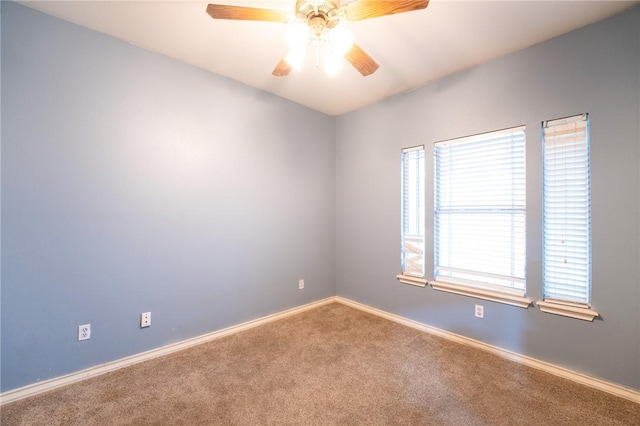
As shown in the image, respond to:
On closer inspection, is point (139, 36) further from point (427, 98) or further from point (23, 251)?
point (427, 98)

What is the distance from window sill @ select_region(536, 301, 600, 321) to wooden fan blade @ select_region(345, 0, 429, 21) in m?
2.25

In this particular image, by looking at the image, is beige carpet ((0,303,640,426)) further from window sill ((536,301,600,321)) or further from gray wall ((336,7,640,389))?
window sill ((536,301,600,321))

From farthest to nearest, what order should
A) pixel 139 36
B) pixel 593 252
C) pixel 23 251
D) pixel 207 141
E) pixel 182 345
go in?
pixel 207 141, pixel 182 345, pixel 139 36, pixel 593 252, pixel 23 251

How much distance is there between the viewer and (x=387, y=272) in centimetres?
310

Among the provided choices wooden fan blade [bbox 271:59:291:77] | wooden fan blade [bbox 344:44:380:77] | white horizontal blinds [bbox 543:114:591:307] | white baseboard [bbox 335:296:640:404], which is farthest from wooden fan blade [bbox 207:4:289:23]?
white baseboard [bbox 335:296:640:404]

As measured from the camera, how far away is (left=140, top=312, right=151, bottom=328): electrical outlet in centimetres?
215

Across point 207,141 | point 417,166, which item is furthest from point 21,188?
point 417,166

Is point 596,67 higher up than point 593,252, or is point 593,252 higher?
point 596,67

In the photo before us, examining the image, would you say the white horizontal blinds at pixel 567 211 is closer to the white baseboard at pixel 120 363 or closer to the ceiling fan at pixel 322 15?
the ceiling fan at pixel 322 15

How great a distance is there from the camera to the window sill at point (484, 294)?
2141 millimetres

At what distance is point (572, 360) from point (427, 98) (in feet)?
8.32

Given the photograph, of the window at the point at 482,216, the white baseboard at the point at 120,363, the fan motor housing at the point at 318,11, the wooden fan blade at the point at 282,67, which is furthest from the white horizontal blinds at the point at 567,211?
the white baseboard at the point at 120,363

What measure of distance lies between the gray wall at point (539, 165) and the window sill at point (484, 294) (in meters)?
0.05

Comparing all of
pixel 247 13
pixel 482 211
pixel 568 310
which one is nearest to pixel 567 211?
pixel 482 211
